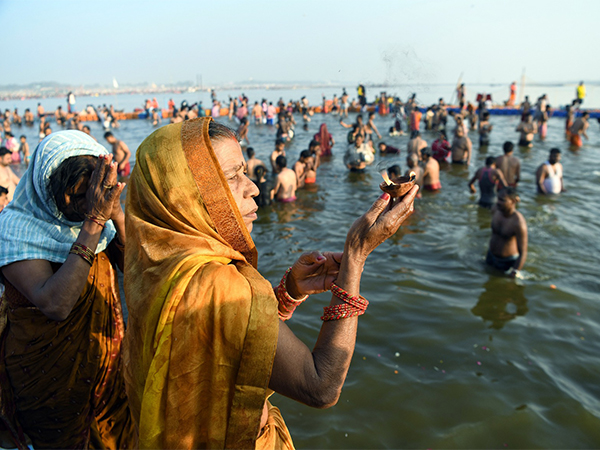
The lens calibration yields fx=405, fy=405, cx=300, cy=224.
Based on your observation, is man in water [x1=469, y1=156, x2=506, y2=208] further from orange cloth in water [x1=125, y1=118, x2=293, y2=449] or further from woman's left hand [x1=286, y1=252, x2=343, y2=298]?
orange cloth in water [x1=125, y1=118, x2=293, y2=449]

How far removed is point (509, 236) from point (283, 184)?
5293 mm

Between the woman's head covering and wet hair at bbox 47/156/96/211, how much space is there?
18 millimetres

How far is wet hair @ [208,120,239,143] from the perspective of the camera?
1419 mm

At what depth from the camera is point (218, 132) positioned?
4.72 ft

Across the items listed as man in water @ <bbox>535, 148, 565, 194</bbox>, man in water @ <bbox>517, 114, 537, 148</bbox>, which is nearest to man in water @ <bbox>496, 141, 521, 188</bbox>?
man in water @ <bbox>535, 148, 565, 194</bbox>

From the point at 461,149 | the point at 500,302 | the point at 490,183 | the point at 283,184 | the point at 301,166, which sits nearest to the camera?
the point at 500,302

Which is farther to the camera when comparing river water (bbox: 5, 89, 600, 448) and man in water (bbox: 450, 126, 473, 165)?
man in water (bbox: 450, 126, 473, 165)

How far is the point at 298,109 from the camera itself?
1253 inches

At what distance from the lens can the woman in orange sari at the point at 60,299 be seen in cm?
186

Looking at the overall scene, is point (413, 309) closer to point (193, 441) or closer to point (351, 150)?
point (193, 441)

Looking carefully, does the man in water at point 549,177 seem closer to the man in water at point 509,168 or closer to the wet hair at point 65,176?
the man in water at point 509,168

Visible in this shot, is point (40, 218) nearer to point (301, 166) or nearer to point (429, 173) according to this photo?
point (301, 166)

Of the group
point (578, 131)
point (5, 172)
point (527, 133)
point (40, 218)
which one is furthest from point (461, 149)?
point (40, 218)

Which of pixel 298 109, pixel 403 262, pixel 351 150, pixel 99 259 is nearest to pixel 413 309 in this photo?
pixel 403 262
